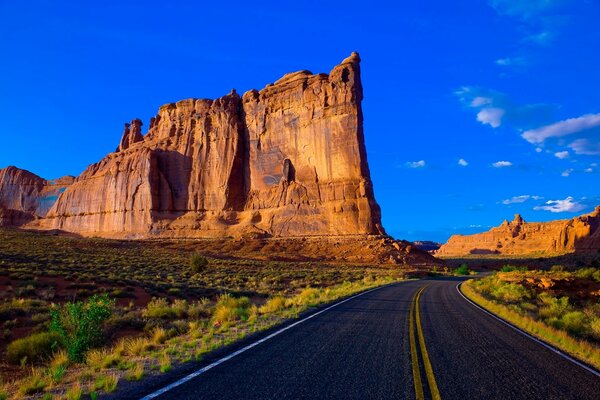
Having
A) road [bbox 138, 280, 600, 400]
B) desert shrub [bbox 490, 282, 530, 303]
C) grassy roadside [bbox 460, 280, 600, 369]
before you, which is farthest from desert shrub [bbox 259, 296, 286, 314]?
desert shrub [bbox 490, 282, 530, 303]

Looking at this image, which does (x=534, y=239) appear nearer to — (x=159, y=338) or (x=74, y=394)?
(x=159, y=338)

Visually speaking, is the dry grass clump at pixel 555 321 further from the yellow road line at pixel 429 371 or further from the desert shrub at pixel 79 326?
the desert shrub at pixel 79 326

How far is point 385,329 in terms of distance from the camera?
10648mm

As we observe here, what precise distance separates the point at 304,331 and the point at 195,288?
1511 cm

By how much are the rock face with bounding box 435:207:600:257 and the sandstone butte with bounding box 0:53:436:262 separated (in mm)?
44922

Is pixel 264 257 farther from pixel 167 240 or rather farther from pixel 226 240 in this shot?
pixel 167 240

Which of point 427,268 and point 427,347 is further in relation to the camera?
point 427,268

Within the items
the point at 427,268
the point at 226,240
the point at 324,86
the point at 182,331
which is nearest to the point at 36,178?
the point at 226,240

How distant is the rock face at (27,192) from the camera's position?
114125 mm

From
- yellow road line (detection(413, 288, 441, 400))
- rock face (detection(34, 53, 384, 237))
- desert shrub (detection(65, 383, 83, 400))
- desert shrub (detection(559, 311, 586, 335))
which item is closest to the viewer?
desert shrub (detection(65, 383, 83, 400))

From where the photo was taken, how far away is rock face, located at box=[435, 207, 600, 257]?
8512 centimetres

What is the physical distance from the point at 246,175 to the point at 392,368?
80971mm

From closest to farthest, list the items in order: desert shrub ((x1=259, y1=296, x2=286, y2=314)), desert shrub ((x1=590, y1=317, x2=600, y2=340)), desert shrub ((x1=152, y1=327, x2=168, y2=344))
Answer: desert shrub ((x1=152, y1=327, x2=168, y2=344))
desert shrub ((x1=590, y1=317, x2=600, y2=340))
desert shrub ((x1=259, y1=296, x2=286, y2=314))

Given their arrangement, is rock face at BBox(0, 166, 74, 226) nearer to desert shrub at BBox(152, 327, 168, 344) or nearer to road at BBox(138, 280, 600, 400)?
desert shrub at BBox(152, 327, 168, 344)
